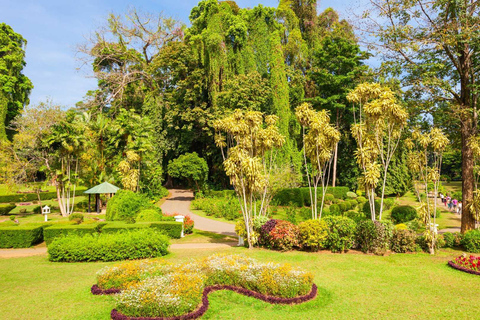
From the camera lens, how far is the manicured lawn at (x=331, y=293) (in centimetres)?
653

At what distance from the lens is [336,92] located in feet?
116

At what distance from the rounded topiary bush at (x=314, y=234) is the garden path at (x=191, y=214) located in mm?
5681

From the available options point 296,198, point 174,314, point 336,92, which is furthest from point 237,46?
point 174,314

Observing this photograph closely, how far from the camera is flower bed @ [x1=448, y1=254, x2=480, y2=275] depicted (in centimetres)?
925

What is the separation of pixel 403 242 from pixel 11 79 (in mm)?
53375

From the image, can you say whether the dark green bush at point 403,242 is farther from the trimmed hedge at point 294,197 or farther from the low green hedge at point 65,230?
the trimmed hedge at point 294,197

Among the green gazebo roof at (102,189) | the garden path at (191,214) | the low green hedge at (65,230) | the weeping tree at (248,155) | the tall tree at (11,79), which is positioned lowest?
the garden path at (191,214)

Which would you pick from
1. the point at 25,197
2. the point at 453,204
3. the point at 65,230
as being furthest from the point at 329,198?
the point at 25,197

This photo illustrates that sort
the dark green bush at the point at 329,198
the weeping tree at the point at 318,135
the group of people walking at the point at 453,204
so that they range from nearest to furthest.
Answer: the weeping tree at the point at 318,135, the group of people walking at the point at 453,204, the dark green bush at the point at 329,198

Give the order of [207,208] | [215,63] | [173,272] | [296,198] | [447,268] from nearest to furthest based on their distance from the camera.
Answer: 1. [173,272]
2. [447,268]
3. [207,208]
4. [296,198]
5. [215,63]

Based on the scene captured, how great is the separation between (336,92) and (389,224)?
26.0m

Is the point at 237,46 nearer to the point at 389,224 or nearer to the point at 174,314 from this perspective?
the point at 389,224

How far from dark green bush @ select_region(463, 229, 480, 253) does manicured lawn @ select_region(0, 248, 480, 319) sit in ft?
7.24

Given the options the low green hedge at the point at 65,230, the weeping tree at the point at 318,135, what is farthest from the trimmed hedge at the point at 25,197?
the weeping tree at the point at 318,135
